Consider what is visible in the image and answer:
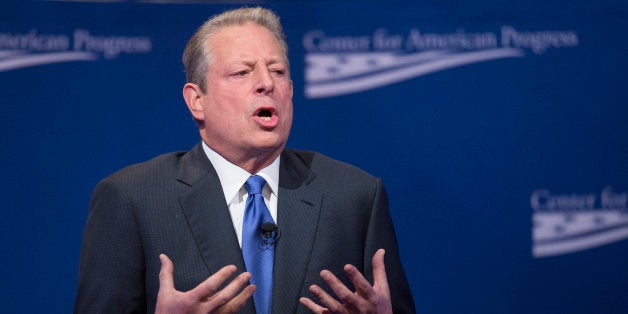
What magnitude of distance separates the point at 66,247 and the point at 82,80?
2.23 ft

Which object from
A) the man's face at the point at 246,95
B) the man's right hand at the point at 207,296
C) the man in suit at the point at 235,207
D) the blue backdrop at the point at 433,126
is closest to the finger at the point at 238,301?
the man's right hand at the point at 207,296

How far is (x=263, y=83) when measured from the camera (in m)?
2.12

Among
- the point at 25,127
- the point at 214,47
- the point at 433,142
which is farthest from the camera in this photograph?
the point at 433,142

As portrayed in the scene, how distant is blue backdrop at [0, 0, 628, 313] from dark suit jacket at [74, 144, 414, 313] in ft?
3.34

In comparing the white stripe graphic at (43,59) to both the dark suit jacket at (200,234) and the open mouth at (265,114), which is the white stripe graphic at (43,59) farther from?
the open mouth at (265,114)

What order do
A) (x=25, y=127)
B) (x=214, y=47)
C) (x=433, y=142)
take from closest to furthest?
(x=214, y=47), (x=25, y=127), (x=433, y=142)

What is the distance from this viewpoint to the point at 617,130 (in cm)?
336

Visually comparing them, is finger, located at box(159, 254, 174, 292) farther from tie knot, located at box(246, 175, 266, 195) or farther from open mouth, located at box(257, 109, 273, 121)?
open mouth, located at box(257, 109, 273, 121)

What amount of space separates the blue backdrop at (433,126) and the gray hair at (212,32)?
951 mm

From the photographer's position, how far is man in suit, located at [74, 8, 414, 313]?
78.3 inches

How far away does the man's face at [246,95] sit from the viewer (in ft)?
6.93

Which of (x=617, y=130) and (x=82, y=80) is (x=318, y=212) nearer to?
(x=82, y=80)

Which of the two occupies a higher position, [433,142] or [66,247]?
[433,142]

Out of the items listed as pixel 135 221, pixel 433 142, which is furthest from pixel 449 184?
pixel 135 221
